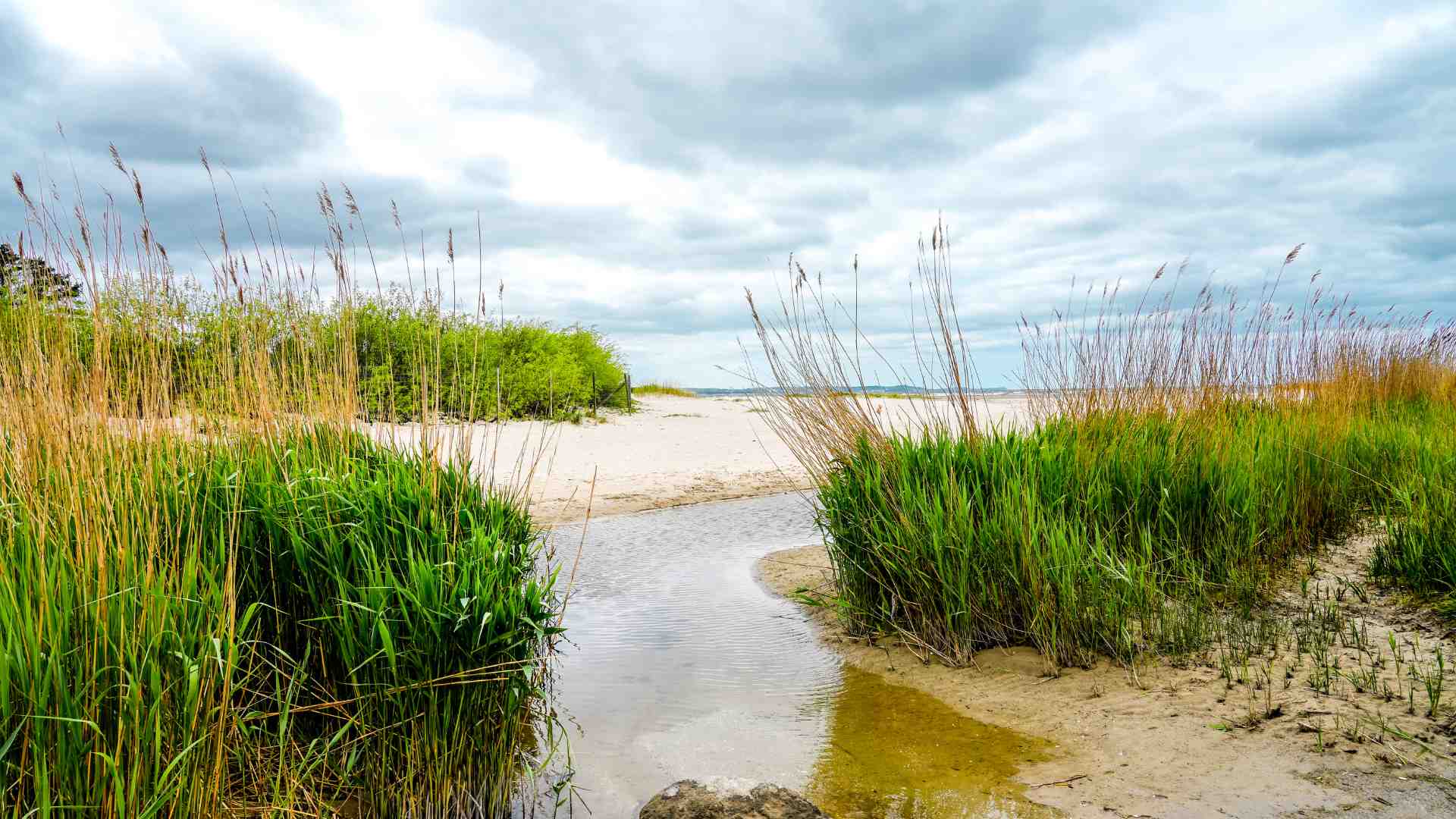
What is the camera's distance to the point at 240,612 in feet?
10.7

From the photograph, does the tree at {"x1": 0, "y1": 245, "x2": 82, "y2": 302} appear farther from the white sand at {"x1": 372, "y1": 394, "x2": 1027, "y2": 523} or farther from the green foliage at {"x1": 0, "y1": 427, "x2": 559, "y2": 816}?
the white sand at {"x1": 372, "y1": 394, "x2": 1027, "y2": 523}

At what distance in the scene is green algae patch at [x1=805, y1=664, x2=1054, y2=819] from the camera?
2.95 meters

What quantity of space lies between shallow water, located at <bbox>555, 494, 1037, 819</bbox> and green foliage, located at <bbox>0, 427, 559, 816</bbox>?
47 centimetres

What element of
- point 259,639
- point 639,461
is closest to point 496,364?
point 639,461

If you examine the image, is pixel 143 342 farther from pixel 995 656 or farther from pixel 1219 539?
pixel 1219 539

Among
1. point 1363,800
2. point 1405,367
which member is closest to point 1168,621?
point 1363,800

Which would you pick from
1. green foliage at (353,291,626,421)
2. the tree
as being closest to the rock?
the tree

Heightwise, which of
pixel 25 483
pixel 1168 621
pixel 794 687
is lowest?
pixel 794 687

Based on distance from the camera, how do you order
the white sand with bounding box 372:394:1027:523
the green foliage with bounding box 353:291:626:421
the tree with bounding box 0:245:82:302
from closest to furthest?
the tree with bounding box 0:245:82:302 < the white sand with bounding box 372:394:1027:523 < the green foliage with bounding box 353:291:626:421

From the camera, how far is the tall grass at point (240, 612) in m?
2.09

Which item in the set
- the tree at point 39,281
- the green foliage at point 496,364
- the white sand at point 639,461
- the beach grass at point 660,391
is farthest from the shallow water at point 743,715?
the beach grass at point 660,391

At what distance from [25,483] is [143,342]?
1469 mm

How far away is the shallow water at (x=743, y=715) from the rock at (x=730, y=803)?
14 cm

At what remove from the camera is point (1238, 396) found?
23.6 ft
